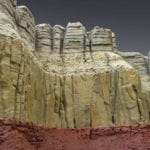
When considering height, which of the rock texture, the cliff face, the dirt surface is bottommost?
the dirt surface

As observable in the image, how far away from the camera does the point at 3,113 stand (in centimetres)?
4025

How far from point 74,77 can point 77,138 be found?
17896 millimetres

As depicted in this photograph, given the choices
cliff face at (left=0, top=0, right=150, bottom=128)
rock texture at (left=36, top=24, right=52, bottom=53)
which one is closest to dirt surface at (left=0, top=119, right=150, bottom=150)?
cliff face at (left=0, top=0, right=150, bottom=128)

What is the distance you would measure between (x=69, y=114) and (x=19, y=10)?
604 inches

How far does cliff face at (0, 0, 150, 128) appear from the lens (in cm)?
5159

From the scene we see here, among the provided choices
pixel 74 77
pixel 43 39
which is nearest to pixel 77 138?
pixel 74 77

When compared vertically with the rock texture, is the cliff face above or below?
below

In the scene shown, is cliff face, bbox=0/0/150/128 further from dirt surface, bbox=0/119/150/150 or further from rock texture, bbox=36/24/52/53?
dirt surface, bbox=0/119/150/150

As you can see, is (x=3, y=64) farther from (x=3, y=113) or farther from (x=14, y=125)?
(x=14, y=125)

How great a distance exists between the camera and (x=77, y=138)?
1762 inches

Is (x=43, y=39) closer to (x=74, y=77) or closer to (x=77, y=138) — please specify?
(x=74, y=77)

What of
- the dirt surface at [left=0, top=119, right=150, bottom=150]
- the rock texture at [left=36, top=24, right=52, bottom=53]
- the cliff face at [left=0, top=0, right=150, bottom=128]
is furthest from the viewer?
the rock texture at [left=36, top=24, right=52, bottom=53]

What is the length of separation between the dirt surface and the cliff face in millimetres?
A: 4948

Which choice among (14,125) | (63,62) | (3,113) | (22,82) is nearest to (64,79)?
(63,62)
